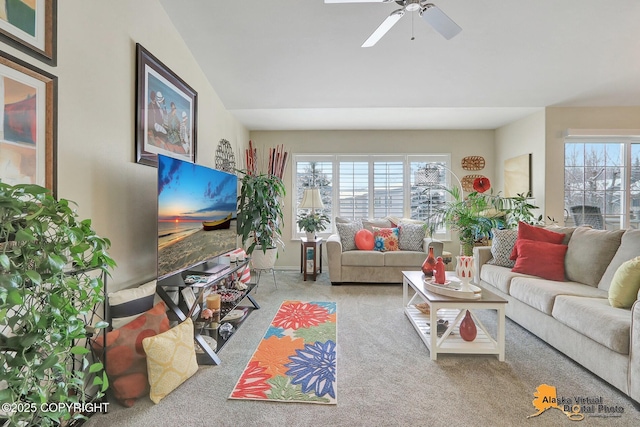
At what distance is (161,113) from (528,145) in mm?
4621

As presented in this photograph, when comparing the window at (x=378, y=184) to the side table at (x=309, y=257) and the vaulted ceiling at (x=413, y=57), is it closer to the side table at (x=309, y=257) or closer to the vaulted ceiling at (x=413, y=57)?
the side table at (x=309, y=257)

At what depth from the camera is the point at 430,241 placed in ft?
13.9

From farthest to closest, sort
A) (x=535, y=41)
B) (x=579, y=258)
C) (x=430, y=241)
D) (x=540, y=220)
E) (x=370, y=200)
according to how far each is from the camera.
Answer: (x=370, y=200) → (x=430, y=241) → (x=540, y=220) → (x=535, y=41) → (x=579, y=258)

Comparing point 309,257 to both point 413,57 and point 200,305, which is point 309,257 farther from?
point 413,57

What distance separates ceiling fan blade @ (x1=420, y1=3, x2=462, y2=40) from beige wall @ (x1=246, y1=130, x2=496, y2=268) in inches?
118

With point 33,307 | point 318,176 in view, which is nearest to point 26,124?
point 33,307

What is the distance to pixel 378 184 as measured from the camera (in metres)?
5.21

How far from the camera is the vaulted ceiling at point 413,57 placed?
8.41 feet

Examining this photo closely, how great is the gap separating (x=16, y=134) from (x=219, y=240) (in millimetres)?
1642

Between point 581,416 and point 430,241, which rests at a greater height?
point 430,241

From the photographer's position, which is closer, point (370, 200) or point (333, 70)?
point (333, 70)

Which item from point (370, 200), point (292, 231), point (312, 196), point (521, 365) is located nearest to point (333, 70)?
point (312, 196)

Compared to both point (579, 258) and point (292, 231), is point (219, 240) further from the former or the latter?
point (579, 258)

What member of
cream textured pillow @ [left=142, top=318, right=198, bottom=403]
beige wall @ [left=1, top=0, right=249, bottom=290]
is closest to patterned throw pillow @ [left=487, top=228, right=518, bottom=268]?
cream textured pillow @ [left=142, top=318, right=198, bottom=403]
